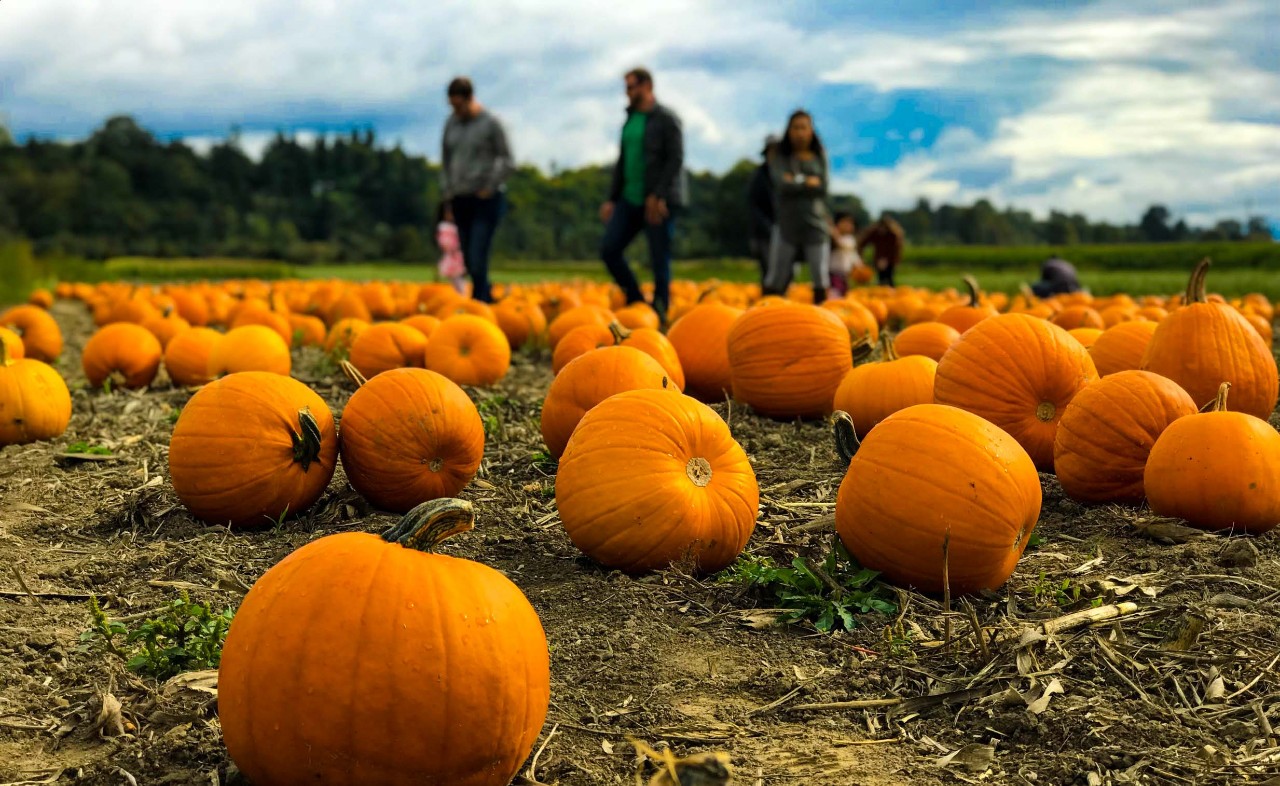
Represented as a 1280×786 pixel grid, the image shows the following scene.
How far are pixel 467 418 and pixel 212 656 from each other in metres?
1.64

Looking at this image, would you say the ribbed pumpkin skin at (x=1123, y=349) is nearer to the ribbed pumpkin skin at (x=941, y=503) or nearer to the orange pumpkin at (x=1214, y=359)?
the orange pumpkin at (x=1214, y=359)

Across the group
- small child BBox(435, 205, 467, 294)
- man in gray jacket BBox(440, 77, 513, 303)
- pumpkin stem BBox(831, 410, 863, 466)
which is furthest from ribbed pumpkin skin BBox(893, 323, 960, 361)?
small child BBox(435, 205, 467, 294)

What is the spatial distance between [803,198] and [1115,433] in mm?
8158

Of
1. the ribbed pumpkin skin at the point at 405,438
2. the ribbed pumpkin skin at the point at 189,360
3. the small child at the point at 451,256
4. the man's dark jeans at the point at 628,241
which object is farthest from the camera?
the small child at the point at 451,256

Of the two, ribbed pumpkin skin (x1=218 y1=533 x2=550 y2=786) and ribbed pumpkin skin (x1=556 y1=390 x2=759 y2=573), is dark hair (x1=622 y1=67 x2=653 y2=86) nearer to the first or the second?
ribbed pumpkin skin (x1=556 y1=390 x2=759 y2=573)

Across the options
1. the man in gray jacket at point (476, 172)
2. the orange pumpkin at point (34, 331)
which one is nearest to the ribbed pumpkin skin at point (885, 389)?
the orange pumpkin at point (34, 331)

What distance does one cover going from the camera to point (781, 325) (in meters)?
6.05

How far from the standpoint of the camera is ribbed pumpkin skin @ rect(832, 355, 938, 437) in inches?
208

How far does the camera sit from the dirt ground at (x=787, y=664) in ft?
8.25

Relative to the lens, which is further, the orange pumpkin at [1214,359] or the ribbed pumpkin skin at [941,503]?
the orange pumpkin at [1214,359]

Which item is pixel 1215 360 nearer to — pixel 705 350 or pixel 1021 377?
pixel 1021 377

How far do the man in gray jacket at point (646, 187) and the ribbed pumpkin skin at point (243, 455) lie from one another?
650 cm

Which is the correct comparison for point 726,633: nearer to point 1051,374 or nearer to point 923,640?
point 923,640

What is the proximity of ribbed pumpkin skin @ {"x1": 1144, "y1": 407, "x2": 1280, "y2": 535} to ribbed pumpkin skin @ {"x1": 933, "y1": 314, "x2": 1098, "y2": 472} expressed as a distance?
0.72 meters
